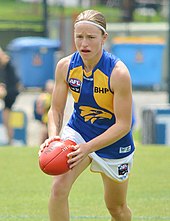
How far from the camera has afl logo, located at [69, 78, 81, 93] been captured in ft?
22.5

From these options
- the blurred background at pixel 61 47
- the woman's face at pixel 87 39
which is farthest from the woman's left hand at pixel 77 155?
the blurred background at pixel 61 47

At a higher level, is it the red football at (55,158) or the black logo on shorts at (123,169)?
the red football at (55,158)

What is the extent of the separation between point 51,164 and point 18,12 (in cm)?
2261

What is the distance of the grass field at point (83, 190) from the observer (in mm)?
8977

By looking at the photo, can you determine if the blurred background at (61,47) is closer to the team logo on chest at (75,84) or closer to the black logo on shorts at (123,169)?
the black logo on shorts at (123,169)

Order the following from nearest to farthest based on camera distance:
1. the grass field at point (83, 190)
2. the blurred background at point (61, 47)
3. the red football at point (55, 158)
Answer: the red football at point (55, 158) < the grass field at point (83, 190) < the blurred background at point (61, 47)

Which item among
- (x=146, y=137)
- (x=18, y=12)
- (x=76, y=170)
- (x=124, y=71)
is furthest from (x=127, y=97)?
(x=18, y=12)

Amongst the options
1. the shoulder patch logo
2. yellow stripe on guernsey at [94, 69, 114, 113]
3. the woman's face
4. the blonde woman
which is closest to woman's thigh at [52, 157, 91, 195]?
the blonde woman

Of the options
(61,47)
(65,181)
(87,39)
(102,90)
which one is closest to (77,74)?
(102,90)

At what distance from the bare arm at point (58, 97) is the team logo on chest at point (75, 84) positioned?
0.06 m

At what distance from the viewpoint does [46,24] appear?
2536cm

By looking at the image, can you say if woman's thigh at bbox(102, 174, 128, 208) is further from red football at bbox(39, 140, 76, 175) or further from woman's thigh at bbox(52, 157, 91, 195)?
red football at bbox(39, 140, 76, 175)

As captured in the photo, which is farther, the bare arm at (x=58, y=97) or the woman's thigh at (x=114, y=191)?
the woman's thigh at (x=114, y=191)

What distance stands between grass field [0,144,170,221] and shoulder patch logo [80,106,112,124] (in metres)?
1.98
